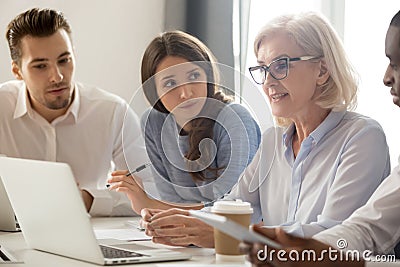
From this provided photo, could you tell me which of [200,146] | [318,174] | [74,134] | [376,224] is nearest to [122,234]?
[200,146]

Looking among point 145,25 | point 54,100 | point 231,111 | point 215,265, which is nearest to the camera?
point 215,265

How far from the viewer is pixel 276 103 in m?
2.06

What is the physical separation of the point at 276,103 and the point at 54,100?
117cm

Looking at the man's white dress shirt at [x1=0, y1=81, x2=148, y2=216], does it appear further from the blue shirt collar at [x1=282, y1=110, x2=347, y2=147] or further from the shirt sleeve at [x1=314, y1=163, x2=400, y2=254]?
the shirt sleeve at [x1=314, y1=163, x2=400, y2=254]

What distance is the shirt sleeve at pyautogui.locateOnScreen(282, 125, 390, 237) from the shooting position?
182 centimetres

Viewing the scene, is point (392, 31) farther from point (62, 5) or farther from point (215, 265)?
point (62, 5)

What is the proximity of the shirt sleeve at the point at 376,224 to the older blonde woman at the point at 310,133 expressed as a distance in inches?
6.7

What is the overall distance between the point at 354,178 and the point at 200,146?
1.22 feet

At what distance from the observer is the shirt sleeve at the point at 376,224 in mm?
1633

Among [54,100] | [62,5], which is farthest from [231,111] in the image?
[62,5]

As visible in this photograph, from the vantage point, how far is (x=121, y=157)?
3.02 meters

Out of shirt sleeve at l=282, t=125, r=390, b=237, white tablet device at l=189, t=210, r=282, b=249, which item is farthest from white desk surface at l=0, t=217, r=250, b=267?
white tablet device at l=189, t=210, r=282, b=249

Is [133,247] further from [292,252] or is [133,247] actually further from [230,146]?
[292,252]

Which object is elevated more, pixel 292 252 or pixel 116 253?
pixel 292 252
